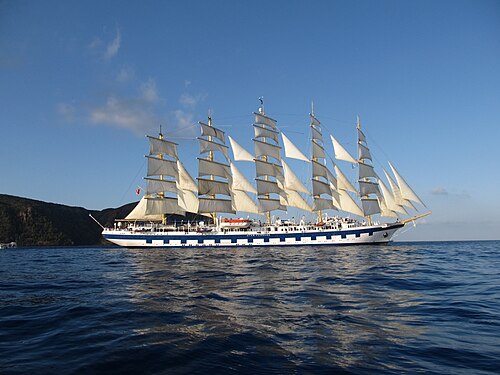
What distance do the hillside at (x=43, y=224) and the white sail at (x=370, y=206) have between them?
13047cm

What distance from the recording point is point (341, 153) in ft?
243

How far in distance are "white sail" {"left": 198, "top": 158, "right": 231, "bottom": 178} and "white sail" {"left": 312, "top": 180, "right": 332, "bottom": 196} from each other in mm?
21870

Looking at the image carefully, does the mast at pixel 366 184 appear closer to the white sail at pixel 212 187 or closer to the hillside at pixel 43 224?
the white sail at pixel 212 187

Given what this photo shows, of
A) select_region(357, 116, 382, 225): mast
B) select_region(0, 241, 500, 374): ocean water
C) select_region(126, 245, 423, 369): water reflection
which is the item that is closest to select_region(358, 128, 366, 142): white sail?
select_region(357, 116, 382, 225): mast

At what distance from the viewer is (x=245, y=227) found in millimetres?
68562

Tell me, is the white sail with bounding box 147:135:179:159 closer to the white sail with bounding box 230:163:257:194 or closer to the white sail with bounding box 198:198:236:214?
the white sail with bounding box 198:198:236:214

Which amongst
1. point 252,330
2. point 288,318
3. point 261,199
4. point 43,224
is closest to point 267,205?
point 261,199

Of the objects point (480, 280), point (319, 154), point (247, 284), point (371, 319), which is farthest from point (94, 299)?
point (319, 154)

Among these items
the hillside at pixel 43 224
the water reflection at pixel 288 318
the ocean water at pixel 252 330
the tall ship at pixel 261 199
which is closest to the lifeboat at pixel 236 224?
the tall ship at pixel 261 199

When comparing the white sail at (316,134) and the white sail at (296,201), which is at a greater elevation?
the white sail at (316,134)

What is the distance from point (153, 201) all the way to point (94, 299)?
2595 inches

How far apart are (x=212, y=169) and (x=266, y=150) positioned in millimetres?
14392

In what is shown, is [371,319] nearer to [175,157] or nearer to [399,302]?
[399,302]

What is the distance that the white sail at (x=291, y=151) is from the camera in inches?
3100
